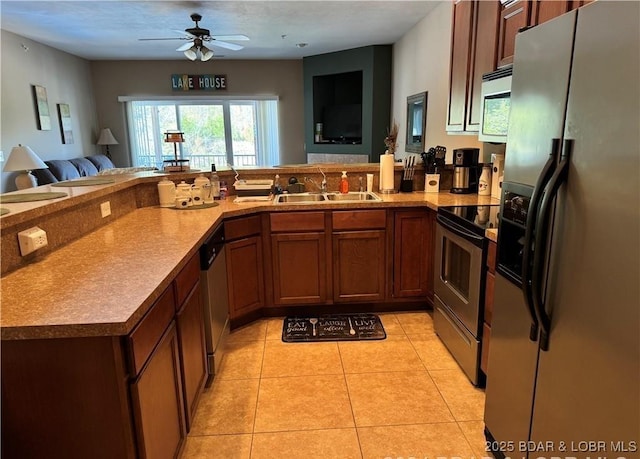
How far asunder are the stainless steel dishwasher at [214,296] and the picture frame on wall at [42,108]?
182 inches

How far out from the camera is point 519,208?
58.3 inches

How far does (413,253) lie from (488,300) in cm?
99

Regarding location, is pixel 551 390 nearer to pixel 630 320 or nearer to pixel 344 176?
pixel 630 320

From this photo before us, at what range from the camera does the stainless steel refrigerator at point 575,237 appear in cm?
101

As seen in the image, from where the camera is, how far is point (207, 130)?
7941 millimetres

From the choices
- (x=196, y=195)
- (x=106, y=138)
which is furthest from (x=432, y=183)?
(x=106, y=138)

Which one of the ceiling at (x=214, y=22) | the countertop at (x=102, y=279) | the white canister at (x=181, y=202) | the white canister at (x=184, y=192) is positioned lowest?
the countertop at (x=102, y=279)

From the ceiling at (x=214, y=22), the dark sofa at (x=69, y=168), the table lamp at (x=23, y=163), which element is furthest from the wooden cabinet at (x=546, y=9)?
the table lamp at (x=23, y=163)

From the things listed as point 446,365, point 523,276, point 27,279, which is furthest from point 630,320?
point 27,279

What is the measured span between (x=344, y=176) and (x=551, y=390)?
2.30 m

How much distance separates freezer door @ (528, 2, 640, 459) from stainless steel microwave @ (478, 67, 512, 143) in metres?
1.13

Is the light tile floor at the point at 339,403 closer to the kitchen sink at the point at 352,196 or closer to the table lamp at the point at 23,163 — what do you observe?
the kitchen sink at the point at 352,196

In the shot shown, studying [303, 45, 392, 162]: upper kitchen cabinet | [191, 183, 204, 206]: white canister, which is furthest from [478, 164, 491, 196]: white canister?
[303, 45, 392, 162]: upper kitchen cabinet

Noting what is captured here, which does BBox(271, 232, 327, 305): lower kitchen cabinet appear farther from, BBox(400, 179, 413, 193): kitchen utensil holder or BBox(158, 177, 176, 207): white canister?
BBox(400, 179, 413, 193): kitchen utensil holder
